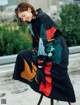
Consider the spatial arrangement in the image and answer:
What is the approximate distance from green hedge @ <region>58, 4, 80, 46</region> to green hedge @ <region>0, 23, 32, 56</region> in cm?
92

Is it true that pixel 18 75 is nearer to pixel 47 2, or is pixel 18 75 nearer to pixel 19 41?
pixel 19 41

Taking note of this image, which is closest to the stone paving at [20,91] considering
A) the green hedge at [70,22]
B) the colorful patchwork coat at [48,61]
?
the colorful patchwork coat at [48,61]

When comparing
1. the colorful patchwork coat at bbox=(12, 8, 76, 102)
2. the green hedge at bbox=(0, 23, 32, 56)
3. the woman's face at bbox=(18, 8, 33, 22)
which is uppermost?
the woman's face at bbox=(18, 8, 33, 22)

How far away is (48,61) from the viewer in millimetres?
3672

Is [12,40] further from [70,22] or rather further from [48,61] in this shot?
[48,61]

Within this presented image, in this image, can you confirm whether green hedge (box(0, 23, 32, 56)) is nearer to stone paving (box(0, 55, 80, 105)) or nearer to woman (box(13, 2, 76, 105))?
stone paving (box(0, 55, 80, 105))

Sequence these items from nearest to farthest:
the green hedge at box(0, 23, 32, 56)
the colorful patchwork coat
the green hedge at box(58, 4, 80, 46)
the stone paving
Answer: the colorful patchwork coat < the stone paving < the green hedge at box(0, 23, 32, 56) < the green hedge at box(58, 4, 80, 46)

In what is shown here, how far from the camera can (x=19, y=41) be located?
7074 millimetres

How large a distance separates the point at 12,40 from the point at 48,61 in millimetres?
3449

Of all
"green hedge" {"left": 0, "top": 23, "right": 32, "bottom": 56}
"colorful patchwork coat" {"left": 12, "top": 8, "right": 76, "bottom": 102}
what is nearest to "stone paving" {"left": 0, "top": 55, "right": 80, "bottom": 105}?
"green hedge" {"left": 0, "top": 23, "right": 32, "bottom": 56}

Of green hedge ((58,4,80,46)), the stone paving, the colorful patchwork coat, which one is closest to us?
the colorful patchwork coat

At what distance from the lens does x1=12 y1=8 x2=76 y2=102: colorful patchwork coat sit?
3.58 meters

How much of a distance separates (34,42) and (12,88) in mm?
1769

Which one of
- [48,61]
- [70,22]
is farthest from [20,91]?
[70,22]
